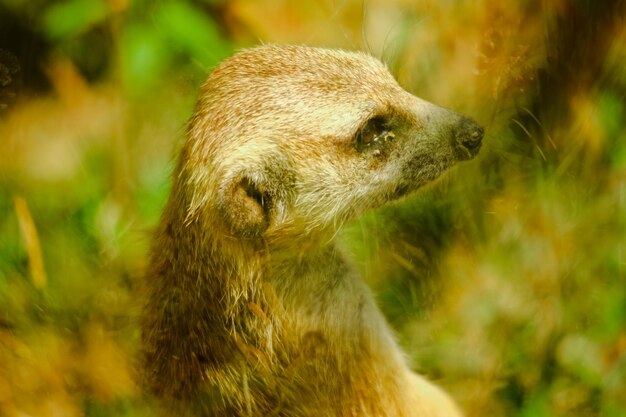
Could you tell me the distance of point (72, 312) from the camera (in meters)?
2.70

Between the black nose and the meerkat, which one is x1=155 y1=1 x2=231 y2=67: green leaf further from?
the black nose

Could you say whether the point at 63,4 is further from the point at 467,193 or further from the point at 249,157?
the point at 467,193

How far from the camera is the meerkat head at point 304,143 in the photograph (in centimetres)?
195

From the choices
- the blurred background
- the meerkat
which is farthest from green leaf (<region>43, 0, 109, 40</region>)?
the meerkat

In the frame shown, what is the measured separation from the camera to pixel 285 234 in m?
2.02

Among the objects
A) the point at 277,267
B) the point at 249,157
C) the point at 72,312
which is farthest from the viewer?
the point at 72,312

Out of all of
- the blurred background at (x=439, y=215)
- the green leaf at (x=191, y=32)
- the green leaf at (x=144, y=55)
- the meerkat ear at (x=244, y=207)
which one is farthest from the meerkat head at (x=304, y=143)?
the green leaf at (x=144, y=55)

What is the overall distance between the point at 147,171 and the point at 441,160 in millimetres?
1178

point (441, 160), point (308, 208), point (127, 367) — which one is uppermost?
point (441, 160)

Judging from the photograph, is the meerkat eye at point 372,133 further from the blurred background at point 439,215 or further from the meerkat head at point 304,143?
the blurred background at point 439,215

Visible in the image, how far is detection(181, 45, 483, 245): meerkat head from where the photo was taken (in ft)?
6.41

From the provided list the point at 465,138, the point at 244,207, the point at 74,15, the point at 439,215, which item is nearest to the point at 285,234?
the point at 244,207

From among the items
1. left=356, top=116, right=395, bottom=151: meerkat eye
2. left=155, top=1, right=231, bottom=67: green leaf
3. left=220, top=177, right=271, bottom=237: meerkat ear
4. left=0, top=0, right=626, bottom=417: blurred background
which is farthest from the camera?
left=155, top=1, right=231, bottom=67: green leaf

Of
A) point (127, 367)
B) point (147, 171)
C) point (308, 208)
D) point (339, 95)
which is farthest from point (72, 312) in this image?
point (339, 95)
